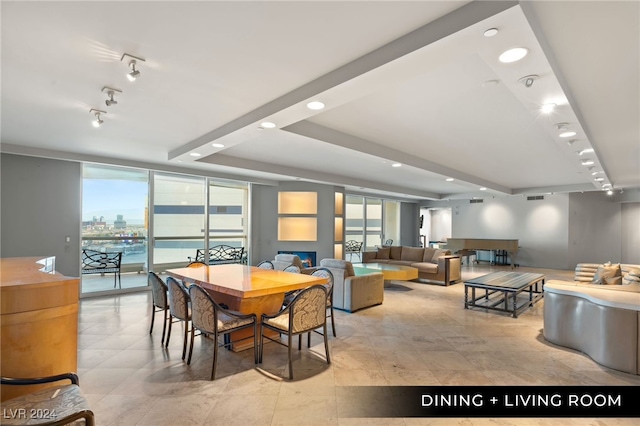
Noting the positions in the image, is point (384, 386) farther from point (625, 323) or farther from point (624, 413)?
point (625, 323)

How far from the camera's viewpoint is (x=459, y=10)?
1736mm

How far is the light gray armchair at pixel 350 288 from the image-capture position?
5.16 meters

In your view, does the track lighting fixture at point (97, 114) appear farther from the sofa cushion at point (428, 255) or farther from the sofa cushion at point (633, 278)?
the sofa cushion at point (428, 255)

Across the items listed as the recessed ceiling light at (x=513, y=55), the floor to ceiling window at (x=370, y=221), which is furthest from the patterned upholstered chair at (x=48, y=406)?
the floor to ceiling window at (x=370, y=221)

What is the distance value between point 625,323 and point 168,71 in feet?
15.2

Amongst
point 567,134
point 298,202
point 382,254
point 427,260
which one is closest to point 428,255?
point 427,260

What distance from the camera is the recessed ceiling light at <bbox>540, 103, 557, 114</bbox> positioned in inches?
113

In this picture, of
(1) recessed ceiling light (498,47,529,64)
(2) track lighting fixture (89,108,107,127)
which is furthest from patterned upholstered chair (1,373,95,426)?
(1) recessed ceiling light (498,47,529,64)

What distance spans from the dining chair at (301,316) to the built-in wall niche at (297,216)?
218 inches

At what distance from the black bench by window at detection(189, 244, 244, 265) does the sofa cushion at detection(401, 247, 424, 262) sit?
174 inches

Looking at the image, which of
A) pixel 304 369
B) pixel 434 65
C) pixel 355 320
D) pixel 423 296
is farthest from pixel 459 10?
pixel 423 296

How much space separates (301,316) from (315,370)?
563mm

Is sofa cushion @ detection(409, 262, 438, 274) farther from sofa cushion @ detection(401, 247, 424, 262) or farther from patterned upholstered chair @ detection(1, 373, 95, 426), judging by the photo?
patterned upholstered chair @ detection(1, 373, 95, 426)

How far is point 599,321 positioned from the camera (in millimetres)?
3258
